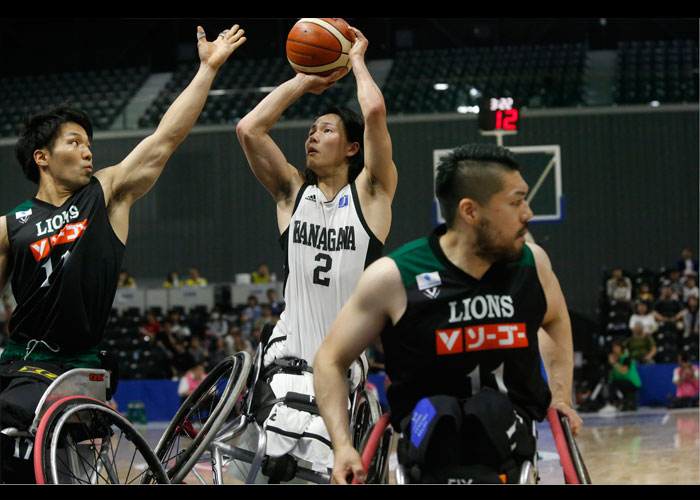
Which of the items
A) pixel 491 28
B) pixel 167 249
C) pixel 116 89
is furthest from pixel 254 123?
pixel 491 28

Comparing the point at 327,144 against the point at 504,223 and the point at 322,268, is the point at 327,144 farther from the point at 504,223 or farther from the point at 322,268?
the point at 504,223

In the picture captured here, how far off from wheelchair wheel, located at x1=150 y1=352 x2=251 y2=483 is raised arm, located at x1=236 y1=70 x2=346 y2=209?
882mm

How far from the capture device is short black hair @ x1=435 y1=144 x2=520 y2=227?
289cm

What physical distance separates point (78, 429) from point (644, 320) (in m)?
12.1

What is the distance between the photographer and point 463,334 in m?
2.81

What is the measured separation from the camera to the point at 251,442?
4156mm

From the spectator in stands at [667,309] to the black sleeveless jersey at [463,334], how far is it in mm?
12397

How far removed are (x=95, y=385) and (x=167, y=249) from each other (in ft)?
50.8

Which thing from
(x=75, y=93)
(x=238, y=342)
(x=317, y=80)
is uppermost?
(x=75, y=93)

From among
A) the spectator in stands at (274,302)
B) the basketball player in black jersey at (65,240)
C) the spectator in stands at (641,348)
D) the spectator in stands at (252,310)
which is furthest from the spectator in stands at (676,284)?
the basketball player in black jersey at (65,240)

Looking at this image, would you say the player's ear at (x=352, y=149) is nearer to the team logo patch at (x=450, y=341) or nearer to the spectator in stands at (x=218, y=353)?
the team logo patch at (x=450, y=341)

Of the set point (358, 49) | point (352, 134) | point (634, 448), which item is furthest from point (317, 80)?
point (634, 448)

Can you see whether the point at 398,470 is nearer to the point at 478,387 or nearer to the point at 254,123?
the point at 478,387

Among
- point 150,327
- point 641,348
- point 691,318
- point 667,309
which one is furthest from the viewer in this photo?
point 150,327
